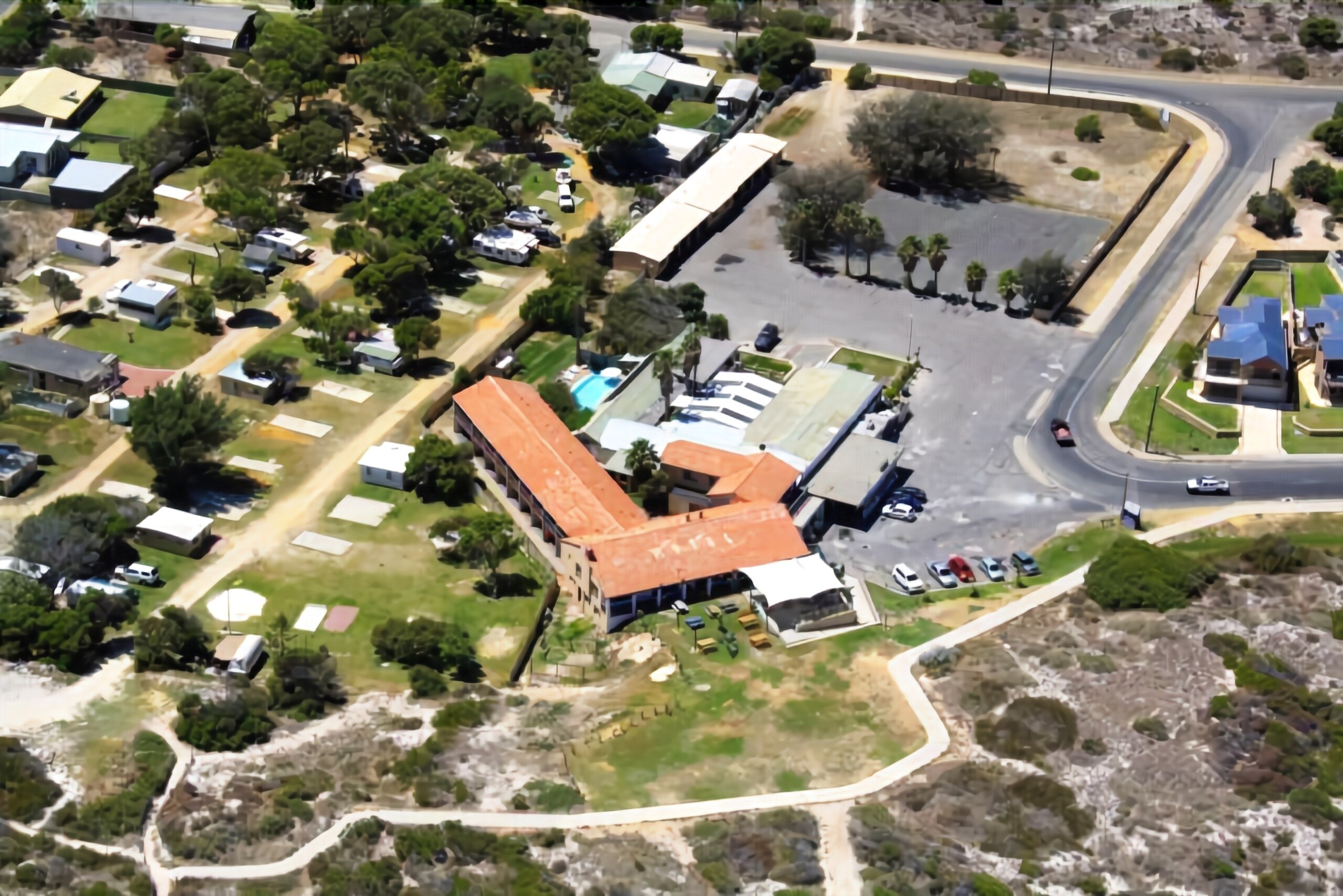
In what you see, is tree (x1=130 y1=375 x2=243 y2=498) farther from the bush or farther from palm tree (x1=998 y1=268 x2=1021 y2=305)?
palm tree (x1=998 y1=268 x2=1021 y2=305)

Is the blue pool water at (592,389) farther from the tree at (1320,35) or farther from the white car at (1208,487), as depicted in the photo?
the tree at (1320,35)

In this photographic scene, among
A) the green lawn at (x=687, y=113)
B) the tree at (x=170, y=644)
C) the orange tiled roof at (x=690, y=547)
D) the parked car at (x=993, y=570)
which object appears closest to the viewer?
the tree at (x=170, y=644)

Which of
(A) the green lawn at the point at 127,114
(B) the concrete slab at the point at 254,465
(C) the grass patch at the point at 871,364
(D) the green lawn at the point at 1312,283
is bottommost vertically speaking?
(D) the green lawn at the point at 1312,283

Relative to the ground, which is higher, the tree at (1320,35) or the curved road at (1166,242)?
the tree at (1320,35)

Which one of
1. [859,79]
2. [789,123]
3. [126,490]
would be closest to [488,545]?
[126,490]

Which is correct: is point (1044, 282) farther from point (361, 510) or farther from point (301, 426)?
point (301, 426)

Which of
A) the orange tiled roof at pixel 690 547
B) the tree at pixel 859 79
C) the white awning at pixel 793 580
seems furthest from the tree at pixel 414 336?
A: the tree at pixel 859 79
